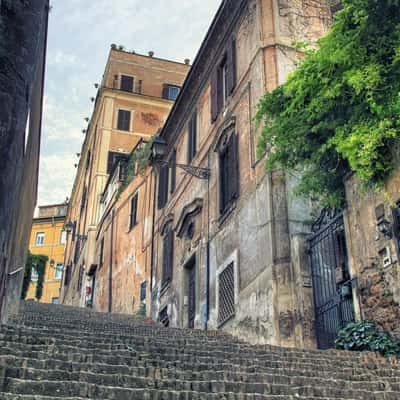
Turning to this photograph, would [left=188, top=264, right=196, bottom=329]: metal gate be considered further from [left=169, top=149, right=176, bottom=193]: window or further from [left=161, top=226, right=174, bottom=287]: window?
[left=169, top=149, right=176, bottom=193]: window

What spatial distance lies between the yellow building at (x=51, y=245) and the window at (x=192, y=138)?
1246 inches

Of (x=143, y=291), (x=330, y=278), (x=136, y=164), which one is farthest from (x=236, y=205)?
(x=136, y=164)

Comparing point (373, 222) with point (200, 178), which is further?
point (200, 178)

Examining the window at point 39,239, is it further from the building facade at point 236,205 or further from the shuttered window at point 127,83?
the building facade at point 236,205

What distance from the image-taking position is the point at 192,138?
61.5ft

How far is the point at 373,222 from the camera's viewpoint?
8.91m

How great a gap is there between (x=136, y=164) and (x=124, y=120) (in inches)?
349

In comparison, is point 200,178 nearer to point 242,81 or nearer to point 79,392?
point 242,81

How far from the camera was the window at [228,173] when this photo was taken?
14.1m

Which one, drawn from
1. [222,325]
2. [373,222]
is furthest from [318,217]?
[222,325]

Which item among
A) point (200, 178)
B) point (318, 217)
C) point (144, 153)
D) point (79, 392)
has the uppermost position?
point (144, 153)

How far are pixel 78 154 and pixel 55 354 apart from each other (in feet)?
134

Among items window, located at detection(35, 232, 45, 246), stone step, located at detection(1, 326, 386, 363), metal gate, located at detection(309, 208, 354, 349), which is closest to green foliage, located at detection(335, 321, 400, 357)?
stone step, located at detection(1, 326, 386, 363)

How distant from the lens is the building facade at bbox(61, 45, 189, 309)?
32750 millimetres
